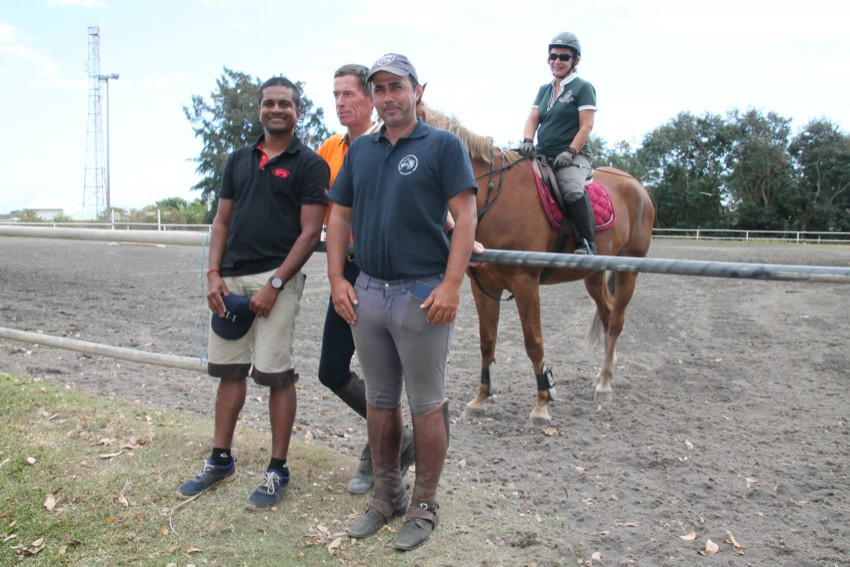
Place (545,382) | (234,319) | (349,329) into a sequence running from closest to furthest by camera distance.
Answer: (234,319), (349,329), (545,382)

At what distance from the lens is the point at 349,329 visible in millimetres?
3248

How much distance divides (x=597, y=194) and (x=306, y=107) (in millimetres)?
34718

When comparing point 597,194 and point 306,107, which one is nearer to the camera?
point 597,194

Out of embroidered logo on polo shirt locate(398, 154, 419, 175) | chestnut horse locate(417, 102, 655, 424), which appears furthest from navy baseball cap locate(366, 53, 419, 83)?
chestnut horse locate(417, 102, 655, 424)

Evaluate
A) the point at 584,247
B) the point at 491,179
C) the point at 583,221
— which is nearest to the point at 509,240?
the point at 491,179

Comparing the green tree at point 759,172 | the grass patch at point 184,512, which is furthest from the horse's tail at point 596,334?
the green tree at point 759,172

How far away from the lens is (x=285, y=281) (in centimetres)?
302

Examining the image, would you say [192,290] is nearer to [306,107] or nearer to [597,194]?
[597,194]

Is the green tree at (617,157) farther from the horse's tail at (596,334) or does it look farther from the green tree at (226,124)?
the horse's tail at (596,334)

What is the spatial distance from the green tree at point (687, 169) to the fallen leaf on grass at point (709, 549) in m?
39.8

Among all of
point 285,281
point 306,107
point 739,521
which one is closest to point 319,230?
point 285,281

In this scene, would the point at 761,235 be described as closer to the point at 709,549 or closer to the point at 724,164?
the point at 724,164

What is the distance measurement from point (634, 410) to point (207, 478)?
3.53 metres

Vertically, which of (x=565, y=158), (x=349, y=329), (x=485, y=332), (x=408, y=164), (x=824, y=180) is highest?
(x=824, y=180)
